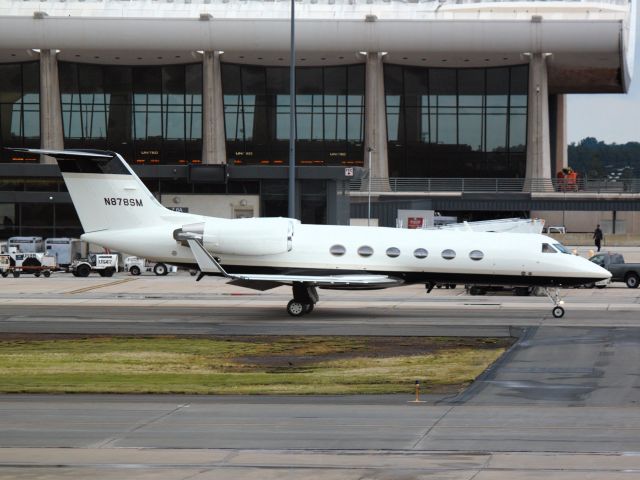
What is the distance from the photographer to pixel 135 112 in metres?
101

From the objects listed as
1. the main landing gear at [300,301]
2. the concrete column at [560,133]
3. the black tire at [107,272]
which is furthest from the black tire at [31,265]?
the concrete column at [560,133]

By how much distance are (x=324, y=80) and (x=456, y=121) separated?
11241 millimetres

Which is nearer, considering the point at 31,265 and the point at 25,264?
the point at 25,264

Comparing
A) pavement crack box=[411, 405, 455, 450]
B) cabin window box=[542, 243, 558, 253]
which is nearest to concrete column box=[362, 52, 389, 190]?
cabin window box=[542, 243, 558, 253]

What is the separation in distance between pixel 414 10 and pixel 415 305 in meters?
50.1

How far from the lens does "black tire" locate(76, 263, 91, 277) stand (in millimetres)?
64812

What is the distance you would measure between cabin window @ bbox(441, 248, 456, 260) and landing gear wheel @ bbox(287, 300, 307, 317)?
5.16 meters

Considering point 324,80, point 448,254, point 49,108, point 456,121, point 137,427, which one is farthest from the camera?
point 456,121

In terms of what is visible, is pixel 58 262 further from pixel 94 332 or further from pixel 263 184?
pixel 94 332

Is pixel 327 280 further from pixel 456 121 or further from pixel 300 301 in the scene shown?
pixel 456 121

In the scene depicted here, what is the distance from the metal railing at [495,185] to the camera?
3733 inches

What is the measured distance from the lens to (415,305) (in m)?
47.1

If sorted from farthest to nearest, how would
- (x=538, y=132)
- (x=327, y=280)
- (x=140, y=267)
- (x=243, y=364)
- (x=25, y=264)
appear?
(x=538, y=132), (x=140, y=267), (x=25, y=264), (x=327, y=280), (x=243, y=364)

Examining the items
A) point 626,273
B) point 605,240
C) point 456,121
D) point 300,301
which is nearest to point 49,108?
point 456,121
